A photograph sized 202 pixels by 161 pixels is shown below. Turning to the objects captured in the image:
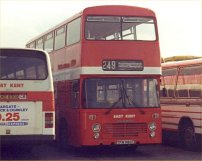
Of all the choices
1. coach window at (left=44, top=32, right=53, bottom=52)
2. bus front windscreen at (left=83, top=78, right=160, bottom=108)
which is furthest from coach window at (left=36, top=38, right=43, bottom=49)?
bus front windscreen at (left=83, top=78, right=160, bottom=108)

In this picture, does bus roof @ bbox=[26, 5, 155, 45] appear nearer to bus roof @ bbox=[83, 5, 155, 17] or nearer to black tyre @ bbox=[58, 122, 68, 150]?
bus roof @ bbox=[83, 5, 155, 17]

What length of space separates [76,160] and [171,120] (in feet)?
16.0

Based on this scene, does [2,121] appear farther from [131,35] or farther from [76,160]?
[131,35]

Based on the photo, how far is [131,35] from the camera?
671 inches

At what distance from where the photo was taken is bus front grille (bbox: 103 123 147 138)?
16.5 m

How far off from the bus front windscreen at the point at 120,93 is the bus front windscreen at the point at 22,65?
4.55ft

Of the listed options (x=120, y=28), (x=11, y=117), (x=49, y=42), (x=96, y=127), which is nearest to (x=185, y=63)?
(x=120, y=28)

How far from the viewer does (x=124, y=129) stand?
54.3ft

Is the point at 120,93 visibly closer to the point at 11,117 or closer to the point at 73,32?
the point at 73,32

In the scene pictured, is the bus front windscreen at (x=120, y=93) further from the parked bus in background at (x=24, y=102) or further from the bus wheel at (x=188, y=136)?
the bus wheel at (x=188, y=136)

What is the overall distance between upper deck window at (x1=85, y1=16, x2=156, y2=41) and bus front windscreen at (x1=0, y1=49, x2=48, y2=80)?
1.68m

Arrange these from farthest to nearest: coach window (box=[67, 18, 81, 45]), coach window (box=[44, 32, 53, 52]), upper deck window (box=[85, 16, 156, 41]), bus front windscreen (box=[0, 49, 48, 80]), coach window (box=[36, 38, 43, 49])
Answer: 1. coach window (box=[36, 38, 43, 49])
2. coach window (box=[44, 32, 53, 52])
3. coach window (box=[67, 18, 81, 45])
4. upper deck window (box=[85, 16, 156, 41])
5. bus front windscreen (box=[0, 49, 48, 80])

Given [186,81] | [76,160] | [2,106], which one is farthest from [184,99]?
[2,106]

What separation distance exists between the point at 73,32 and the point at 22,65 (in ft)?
8.35
